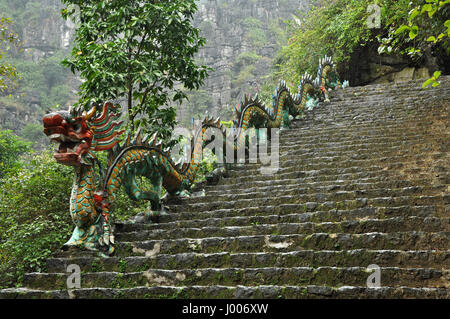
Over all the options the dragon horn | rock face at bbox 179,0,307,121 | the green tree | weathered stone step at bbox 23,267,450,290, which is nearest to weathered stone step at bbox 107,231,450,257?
weathered stone step at bbox 23,267,450,290

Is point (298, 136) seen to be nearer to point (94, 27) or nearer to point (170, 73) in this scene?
point (170, 73)

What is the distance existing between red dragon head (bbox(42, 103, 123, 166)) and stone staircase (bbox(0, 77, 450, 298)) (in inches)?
38.2

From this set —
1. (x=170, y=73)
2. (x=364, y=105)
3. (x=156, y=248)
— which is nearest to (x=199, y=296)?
(x=156, y=248)

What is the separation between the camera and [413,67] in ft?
49.6

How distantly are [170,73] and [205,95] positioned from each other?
3314cm

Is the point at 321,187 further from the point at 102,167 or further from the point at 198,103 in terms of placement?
the point at 198,103

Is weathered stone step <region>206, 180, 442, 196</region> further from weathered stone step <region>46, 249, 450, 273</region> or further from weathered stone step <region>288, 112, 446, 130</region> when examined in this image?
weathered stone step <region>288, 112, 446, 130</region>

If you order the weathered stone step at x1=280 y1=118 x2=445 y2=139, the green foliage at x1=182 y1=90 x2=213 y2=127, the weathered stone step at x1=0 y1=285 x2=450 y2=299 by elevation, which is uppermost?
the green foliage at x1=182 y1=90 x2=213 y2=127

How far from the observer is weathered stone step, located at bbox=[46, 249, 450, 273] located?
319cm

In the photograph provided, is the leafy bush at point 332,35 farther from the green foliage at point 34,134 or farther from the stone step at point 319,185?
the green foliage at point 34,134

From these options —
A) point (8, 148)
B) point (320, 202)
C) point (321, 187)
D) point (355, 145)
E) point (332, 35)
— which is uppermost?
point (332, 35)

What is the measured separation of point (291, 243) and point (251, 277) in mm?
639

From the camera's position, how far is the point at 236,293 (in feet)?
→ 10.4

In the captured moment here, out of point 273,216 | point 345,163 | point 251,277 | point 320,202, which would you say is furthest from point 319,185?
point 251,277
